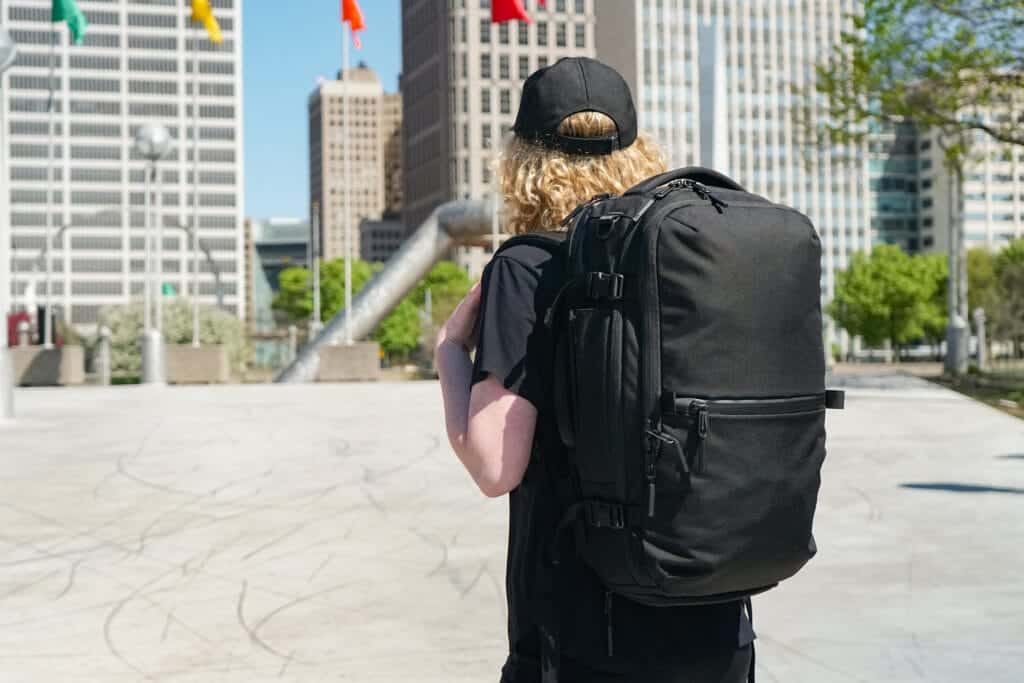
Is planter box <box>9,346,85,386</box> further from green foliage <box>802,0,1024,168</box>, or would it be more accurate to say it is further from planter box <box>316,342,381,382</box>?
green foliage <box>802,0,1024,168</box>

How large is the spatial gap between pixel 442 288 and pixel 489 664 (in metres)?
96.6

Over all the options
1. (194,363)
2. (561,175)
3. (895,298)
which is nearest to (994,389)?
(194,363)

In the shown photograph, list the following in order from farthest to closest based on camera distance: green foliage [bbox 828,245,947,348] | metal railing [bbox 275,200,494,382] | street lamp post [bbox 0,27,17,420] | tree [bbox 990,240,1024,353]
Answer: green foliage [bbox 828,245,947,348] → tree [bbox 990,240,1024,353] → metal railing [bbox 275,200,494,382] → street lamp post [bbox 0,27,17,420]

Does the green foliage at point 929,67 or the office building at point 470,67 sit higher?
the office building at point 470,67

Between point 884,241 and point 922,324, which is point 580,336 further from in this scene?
point 884,241

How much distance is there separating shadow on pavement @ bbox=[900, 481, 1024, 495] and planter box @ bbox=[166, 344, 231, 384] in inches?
893

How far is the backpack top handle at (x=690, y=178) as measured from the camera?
1.86 meters

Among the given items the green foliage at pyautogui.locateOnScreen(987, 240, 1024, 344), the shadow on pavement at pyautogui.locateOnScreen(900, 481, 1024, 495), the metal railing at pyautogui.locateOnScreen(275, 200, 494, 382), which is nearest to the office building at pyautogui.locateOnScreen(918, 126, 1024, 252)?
the green foliage at pyautogui.locateOnScreen(987, 240, 1024, 344)

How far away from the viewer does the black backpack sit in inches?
69.1

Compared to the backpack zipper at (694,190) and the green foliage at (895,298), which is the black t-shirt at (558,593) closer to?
the backpack zipper at (694,190)

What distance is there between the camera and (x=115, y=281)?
140750 millimetres

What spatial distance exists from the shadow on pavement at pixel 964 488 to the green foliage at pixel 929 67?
1300 centimetres

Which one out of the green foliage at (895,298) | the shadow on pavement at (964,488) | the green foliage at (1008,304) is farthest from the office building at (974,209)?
the shadow on pavement at (964,488)

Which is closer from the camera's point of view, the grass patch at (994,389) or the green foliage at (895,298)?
the grass patch at (994,389)
